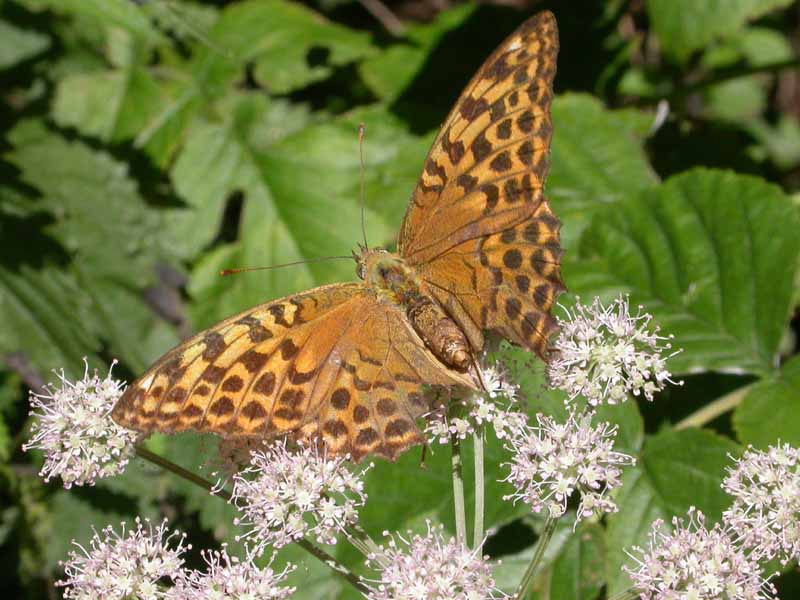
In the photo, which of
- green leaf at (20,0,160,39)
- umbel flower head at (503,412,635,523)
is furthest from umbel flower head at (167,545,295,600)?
green leaf at (20,0,160,39)

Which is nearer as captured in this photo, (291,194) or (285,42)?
(291,194)

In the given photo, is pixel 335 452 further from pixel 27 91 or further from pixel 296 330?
→ pixel 27 91

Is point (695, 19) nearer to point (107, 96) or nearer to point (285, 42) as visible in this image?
point (285, 42)

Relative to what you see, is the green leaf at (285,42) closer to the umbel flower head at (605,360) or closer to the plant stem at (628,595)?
the umbel flower head at (605,360)

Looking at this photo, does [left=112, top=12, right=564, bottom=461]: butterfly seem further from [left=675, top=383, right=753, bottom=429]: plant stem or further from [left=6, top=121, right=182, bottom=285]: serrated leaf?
[left=6, top=121, right=182, bottom=285]: serrated leaf

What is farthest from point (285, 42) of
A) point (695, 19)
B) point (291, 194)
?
point (695, 19)

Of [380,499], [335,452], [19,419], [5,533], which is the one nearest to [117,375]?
[19,419]

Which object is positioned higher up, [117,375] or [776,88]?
[776,88]
